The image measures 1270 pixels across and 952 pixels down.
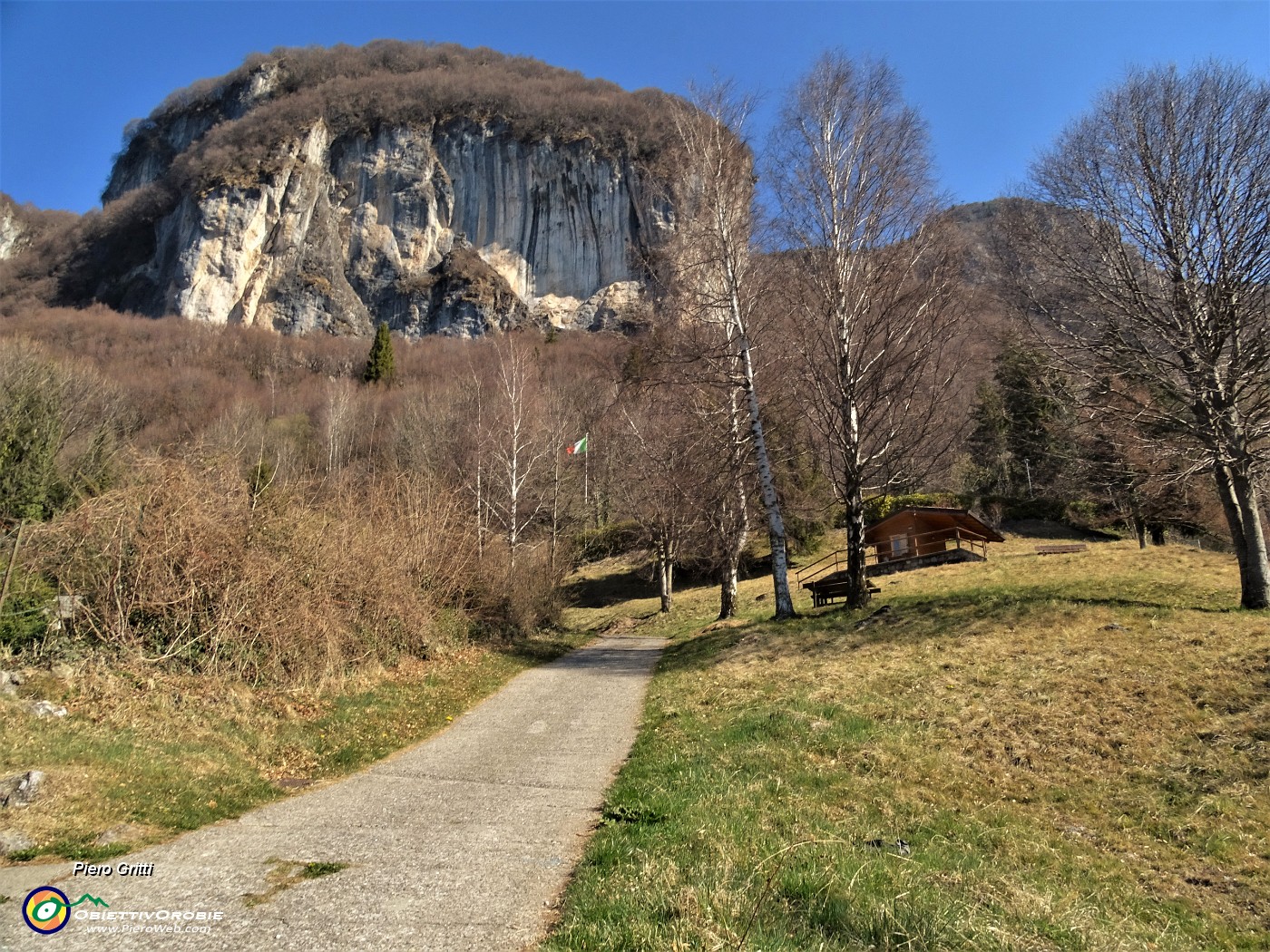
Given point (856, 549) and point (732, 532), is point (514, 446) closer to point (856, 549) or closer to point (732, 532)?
point (732, 532)

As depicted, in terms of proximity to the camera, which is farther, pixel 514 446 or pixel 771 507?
pixel 514 446

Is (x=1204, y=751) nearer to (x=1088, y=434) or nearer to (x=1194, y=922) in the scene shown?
(x=1194, y=922)

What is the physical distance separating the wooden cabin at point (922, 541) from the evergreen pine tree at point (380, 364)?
1695 inches

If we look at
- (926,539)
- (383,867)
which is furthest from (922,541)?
(383,867)

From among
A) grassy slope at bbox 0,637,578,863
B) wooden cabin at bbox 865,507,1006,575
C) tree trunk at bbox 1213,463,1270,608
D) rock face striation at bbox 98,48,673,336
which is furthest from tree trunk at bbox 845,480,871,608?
rock face striation at bbox 98,48,673,336

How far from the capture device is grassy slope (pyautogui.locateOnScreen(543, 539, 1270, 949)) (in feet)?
11.0

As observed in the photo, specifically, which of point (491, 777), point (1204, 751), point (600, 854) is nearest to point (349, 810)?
point (491, 777)

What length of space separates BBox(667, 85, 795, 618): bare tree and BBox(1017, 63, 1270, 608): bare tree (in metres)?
5.55

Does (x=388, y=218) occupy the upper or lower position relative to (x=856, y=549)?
upper

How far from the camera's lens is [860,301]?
14023mm

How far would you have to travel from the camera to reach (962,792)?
6008 millimetres

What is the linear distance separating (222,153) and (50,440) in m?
95.9

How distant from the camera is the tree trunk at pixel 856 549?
13.9 m

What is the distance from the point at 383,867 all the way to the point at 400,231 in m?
103
